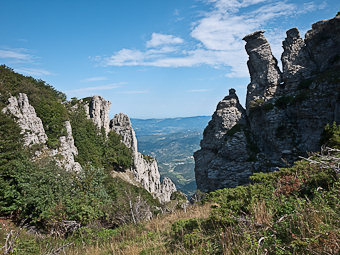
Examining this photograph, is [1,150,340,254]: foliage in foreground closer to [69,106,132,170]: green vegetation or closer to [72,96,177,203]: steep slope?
[69,106,132,170]: green vegetation

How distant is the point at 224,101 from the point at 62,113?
43.0 metres

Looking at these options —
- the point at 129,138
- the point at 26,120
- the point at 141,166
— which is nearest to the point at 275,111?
the point at 26,120

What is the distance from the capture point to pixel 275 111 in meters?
40.2

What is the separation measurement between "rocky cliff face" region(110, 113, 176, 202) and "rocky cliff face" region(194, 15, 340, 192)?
1497 inches

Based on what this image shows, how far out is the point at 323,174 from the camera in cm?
599

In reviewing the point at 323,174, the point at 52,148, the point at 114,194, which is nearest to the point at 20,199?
the point at 114,194

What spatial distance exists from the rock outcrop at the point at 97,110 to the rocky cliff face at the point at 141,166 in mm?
7880

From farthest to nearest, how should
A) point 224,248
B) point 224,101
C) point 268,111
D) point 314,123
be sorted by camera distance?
1. point 224,101
2. point 268,111
3. point 314,123
4. point 224,248

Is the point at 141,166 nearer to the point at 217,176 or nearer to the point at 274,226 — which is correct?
the point at 217,176

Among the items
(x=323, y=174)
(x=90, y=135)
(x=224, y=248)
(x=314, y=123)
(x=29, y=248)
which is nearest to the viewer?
(x=224, y=248)

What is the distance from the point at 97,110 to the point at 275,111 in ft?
209

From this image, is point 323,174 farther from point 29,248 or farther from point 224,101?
point 224,101

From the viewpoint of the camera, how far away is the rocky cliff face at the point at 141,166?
81.1 meters

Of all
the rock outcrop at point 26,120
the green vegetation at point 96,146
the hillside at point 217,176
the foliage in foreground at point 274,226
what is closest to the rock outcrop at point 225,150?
the hillside at point 217,176
